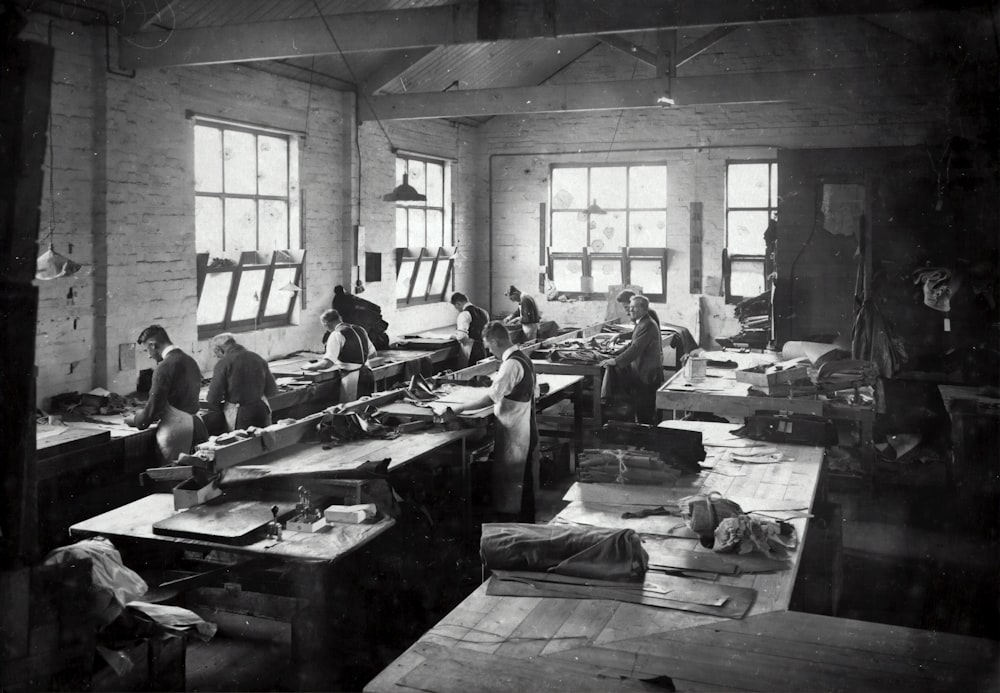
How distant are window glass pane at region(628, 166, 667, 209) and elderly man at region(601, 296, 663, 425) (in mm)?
6033

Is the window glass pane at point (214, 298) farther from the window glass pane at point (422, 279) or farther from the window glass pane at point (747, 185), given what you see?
the window glass pane at point (747, 185)

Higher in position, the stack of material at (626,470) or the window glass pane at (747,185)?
the window glass pane at (747,185)

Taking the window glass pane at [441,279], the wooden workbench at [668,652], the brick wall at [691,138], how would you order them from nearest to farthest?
1. the wooden workbench at [668,652]
2. the brick wall at [691,138]
3. the window glass pane at [441,279]

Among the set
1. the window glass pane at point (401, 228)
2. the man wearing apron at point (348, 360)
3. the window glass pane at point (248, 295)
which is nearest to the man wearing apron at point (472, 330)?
the man wearing apron at point (348, 360)

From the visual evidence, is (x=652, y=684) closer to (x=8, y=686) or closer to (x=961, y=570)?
(x=8, y=686)

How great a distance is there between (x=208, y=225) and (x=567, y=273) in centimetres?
801

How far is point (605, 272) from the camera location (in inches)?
658

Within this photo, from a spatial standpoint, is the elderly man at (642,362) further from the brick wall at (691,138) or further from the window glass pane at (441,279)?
the window glass pane at (441,279)

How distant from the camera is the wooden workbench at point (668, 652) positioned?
3.18m

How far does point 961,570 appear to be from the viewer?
6.77 metres

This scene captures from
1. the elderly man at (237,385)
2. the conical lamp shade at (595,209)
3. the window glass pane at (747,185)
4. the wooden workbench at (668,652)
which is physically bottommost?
the wooden workbench at (668,652)

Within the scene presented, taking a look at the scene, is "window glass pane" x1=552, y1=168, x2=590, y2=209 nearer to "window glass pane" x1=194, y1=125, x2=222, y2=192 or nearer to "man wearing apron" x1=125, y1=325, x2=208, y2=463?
"window glass pane" x1=194, y1=125, x2=222, y2=192

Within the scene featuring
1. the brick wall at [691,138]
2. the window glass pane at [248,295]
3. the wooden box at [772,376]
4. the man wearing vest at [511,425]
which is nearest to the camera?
the man wearing vest at [511,425]

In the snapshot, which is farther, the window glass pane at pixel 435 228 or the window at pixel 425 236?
the window glass pane at pixel 435 228
